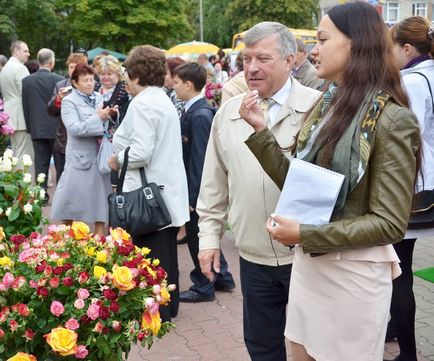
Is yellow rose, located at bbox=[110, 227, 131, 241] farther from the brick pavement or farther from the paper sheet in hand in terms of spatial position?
the brick pavement

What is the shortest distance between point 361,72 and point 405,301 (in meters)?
1.89

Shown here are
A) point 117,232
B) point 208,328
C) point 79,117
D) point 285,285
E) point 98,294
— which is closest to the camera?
point 98,294

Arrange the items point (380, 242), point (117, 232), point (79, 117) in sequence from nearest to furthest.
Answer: point (380, 242)
point (117, 232)
point (79, 117)

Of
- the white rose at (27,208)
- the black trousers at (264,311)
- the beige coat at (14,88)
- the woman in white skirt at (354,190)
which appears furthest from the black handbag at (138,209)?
the beige coat at (14,88)

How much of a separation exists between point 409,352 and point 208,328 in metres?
1.53

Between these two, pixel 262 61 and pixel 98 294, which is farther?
pixel 262 61

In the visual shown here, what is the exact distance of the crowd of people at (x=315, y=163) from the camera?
7.45 feet

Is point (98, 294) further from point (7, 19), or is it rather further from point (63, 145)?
point (7, 19)

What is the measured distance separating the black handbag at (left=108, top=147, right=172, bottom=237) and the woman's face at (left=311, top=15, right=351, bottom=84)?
228 centimetres

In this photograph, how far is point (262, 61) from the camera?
10.1 ft

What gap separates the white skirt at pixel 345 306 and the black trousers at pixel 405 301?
1384 mm

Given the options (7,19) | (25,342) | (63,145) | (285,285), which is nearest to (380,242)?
(285,285)

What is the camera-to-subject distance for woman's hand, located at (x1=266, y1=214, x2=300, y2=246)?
230cm

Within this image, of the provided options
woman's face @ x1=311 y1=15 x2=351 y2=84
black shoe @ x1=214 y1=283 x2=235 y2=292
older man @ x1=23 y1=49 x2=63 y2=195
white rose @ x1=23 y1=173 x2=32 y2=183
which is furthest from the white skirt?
older man @ x1=23 y1=49 x2=63 y2=195
